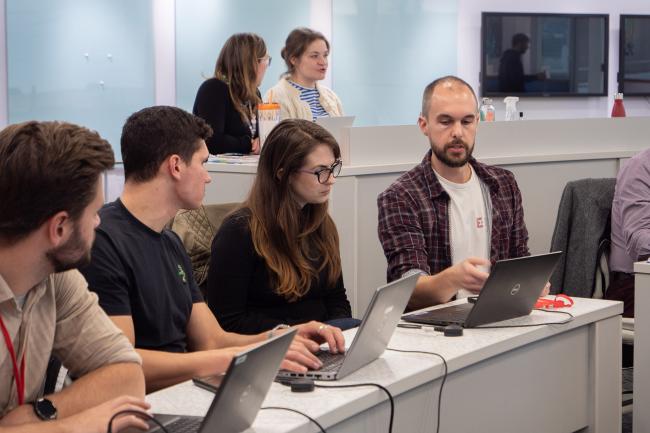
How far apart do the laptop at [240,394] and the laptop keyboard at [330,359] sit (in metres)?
0.36

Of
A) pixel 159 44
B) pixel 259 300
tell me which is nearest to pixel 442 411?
→ pixel 259 300

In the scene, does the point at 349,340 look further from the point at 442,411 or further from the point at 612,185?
the point at 612,185

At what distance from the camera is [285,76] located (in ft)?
18.2

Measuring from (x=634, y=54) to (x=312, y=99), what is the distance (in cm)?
495

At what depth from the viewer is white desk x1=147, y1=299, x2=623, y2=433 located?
185 centimetres

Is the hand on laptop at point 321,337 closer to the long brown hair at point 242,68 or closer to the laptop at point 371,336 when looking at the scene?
the laptop at point 371,336

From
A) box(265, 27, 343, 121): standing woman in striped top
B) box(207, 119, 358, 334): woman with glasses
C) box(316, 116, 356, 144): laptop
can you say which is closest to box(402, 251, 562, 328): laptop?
box(207, 119, 358, 334): woman with glasses

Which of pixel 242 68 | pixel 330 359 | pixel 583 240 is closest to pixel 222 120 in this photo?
pixel 242 68

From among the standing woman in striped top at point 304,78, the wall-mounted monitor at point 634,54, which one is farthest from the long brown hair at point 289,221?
the wall-mounted monitor at point 634,54

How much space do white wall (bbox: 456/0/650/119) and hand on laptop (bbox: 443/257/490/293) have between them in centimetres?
636

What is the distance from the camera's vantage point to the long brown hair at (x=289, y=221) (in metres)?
2.76

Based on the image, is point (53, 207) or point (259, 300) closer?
point (53, 207)

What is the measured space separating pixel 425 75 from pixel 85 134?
7.17 m

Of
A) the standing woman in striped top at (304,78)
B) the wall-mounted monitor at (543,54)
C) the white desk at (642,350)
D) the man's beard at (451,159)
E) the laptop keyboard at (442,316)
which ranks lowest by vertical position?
the white desk at (642,350)
